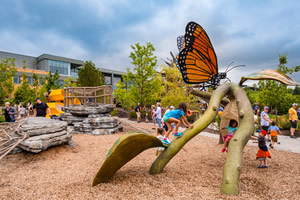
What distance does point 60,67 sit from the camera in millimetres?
40312

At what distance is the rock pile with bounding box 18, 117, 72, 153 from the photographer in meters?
4.90

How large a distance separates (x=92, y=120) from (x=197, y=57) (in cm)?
633

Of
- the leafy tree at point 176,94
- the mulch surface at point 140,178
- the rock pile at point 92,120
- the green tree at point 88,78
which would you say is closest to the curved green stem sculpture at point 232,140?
the mulch surface at point 140,178

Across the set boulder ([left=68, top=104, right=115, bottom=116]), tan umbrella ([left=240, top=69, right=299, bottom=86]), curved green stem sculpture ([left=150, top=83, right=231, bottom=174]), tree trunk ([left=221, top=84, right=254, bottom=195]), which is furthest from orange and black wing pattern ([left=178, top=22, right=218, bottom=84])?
boulder ([left=68, top=104, right=115, bottom=116])

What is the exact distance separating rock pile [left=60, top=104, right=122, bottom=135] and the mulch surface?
3.31m

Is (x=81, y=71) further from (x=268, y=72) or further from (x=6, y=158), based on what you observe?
(x=268, y=72)

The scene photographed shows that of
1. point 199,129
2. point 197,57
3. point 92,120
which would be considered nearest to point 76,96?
point 92,120

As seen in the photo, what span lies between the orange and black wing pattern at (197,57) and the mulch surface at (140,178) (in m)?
2.32

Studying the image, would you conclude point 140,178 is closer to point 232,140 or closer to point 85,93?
point 232,140

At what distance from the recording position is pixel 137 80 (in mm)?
19047

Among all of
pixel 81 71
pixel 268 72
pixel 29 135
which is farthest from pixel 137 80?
pixel 268 72

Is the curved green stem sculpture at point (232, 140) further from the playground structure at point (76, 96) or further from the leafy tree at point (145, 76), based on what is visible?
the leafy tree at point (145, 76)

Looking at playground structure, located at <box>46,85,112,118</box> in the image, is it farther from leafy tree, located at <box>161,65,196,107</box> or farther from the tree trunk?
the tree trunk

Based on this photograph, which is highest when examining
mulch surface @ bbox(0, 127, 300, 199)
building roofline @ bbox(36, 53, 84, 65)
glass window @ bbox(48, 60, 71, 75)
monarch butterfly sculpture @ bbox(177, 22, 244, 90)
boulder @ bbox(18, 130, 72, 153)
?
building roofline @ bbox(36, 53, 84, 65)
